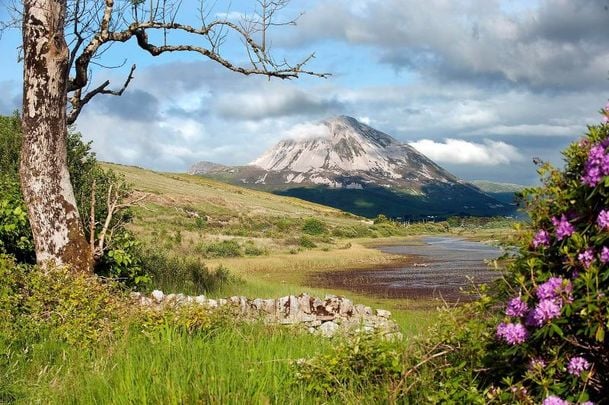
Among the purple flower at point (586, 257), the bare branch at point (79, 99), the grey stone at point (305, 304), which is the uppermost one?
the bare branch at point (79, 99)

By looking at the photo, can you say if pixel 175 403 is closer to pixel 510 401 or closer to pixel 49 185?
pixel 510 401

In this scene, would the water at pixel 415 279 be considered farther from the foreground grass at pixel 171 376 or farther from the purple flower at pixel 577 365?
the purple flower at pixel 577 365

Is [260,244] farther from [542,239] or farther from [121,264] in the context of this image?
[542,239]

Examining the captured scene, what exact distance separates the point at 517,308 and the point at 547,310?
29 cm

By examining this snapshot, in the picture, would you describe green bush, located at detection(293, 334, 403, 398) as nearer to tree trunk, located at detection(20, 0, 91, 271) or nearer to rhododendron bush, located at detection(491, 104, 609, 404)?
rhododendron bush, located at detection(491, 104, 609, 404)

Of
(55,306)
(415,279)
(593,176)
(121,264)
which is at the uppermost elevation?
(593,176)

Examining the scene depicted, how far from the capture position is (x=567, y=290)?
3.43 m

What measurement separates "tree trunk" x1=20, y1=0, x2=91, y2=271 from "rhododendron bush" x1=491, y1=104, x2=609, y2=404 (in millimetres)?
9415

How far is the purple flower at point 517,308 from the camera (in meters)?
3.68

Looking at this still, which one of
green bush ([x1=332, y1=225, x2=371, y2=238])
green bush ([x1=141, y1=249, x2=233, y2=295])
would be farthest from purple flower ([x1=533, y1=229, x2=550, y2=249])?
green bush ([x1=332, y1=225, x2=371, y2=238])

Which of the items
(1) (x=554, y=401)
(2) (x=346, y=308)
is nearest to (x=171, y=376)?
(1) (x=554, y=401)

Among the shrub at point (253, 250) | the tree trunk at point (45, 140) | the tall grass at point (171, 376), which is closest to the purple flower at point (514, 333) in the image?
the tall grass at point (171, 376)

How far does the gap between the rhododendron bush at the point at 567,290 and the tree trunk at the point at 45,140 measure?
9.42m

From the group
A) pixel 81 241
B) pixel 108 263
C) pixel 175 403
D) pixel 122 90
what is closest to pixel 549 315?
pixel 175 403
